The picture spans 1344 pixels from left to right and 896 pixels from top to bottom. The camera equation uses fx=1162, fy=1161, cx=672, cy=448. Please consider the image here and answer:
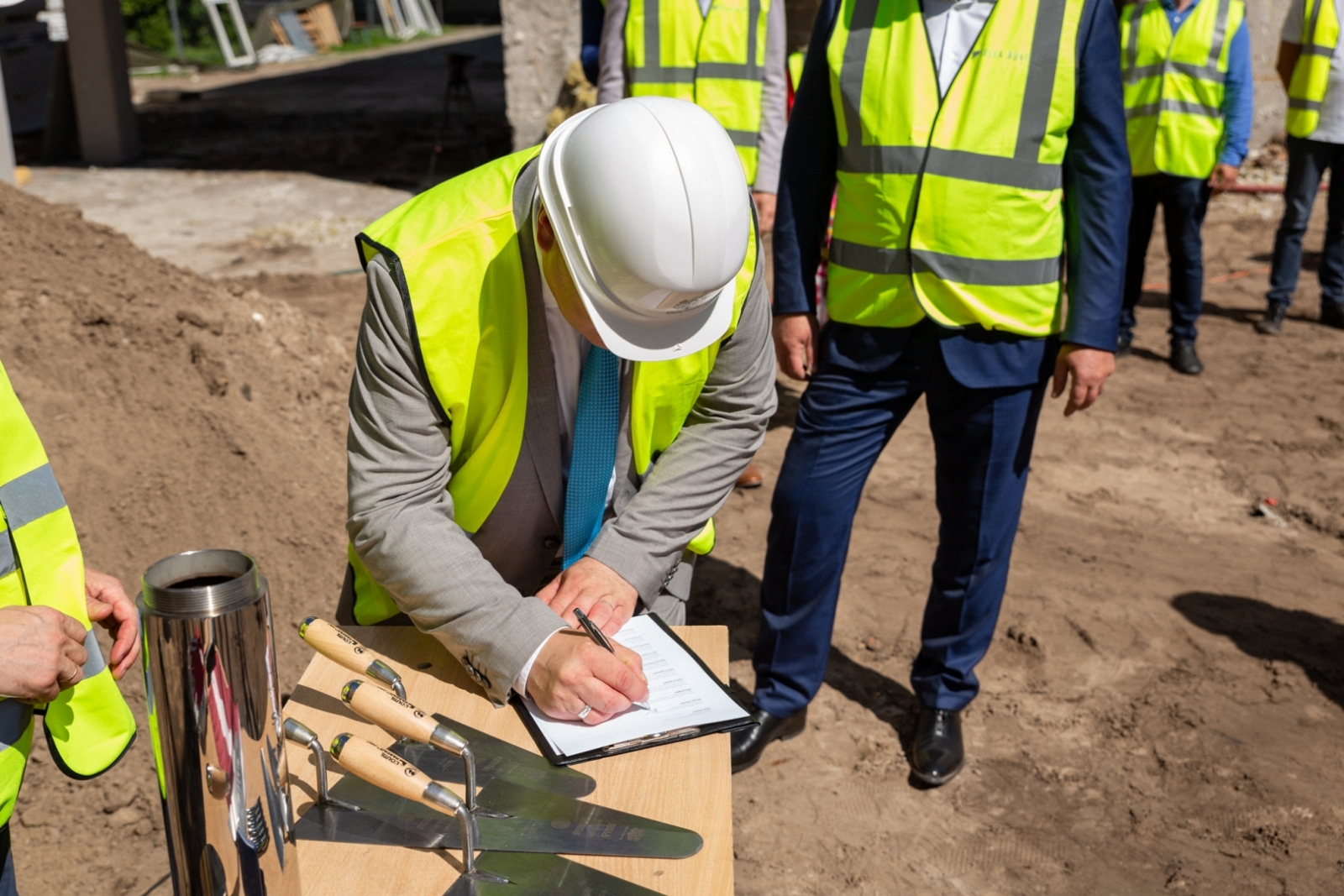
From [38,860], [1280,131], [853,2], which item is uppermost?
[853,2]

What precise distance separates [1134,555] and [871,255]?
7.36 ft

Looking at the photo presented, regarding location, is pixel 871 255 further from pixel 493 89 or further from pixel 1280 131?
pixel 493 89

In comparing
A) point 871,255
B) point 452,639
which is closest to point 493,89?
point 871,255

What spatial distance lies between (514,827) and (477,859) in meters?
0.06

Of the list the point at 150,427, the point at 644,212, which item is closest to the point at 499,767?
the point at 644,212

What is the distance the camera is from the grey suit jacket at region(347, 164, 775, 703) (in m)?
1.82

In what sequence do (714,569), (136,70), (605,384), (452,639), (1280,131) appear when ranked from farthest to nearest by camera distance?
(136,70), (1280,131), (714,569), (605,384), (452,639)

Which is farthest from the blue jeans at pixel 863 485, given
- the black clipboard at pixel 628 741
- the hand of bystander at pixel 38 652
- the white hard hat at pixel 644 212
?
the hand of bystander at pixel 38 652

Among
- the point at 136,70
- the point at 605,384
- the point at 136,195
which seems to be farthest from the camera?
the point at 136,70

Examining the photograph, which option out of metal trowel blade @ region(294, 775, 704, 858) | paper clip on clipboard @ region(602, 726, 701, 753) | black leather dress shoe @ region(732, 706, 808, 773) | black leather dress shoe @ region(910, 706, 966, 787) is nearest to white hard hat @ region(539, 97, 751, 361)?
paper clip on clipboard @ region(602, 726, 701, 753)

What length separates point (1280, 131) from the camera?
11.1 metres

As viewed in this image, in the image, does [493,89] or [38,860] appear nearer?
[38,860]

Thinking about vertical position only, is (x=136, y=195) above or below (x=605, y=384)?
below

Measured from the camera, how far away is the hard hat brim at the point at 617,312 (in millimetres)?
→ 1769
